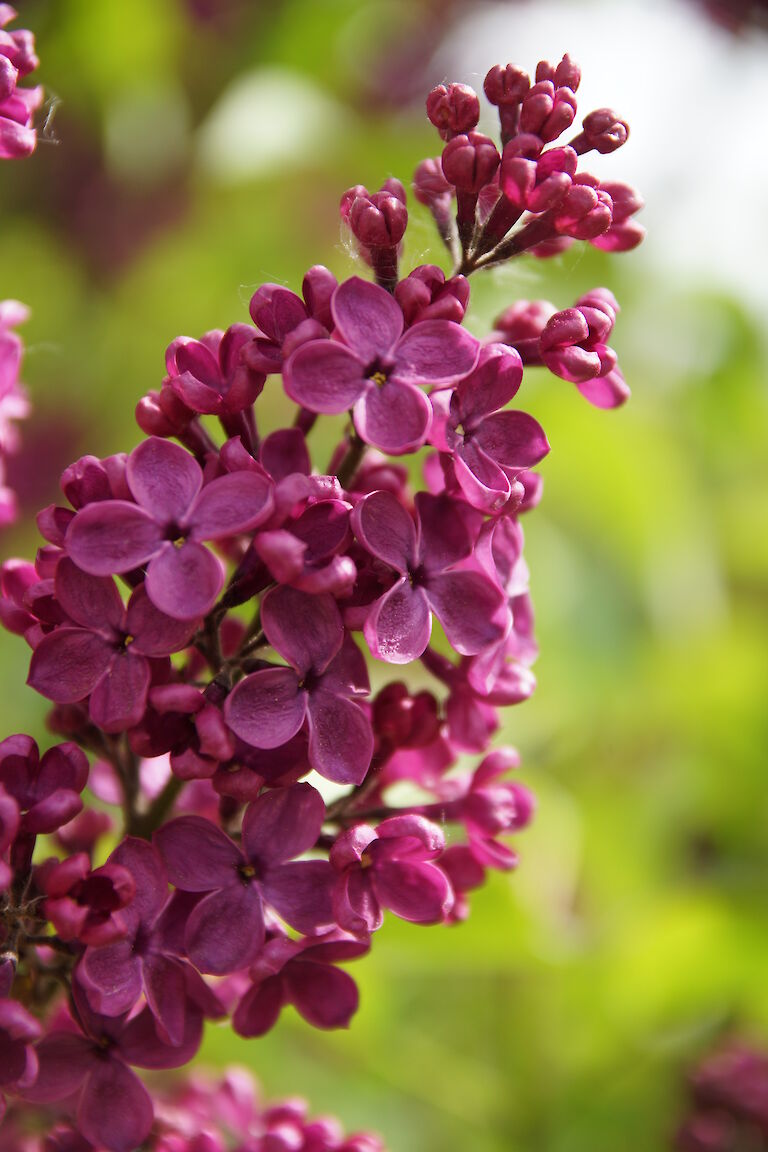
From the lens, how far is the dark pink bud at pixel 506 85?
945 mm

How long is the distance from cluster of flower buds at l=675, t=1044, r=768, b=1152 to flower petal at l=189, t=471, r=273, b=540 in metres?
1.34

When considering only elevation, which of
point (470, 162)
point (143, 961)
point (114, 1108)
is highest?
point (470, 162)

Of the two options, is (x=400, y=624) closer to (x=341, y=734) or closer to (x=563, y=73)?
(x=341, y=734)

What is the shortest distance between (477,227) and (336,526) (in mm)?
282

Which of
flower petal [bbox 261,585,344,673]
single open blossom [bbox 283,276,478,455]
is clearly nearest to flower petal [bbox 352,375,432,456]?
single open blossom [bbox 283,276,478,455]

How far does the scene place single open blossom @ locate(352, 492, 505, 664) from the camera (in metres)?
0.86

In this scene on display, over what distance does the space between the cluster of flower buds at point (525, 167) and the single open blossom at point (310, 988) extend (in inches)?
19.8

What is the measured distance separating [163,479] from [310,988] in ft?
1.26

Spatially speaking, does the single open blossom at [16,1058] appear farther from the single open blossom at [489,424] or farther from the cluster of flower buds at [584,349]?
the cluster of flower buds at [584,349]

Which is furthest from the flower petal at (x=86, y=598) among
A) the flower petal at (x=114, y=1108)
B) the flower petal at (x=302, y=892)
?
the flower petal at (x=114, y=1108)

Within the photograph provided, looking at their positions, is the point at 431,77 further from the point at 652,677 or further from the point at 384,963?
the point at 384,963

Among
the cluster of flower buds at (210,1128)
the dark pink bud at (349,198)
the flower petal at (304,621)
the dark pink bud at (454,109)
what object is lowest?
the cluster of flower buds at (210,1128)

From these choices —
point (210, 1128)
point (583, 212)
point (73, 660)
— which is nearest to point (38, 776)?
point (73, 660)

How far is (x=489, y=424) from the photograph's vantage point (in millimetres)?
920
